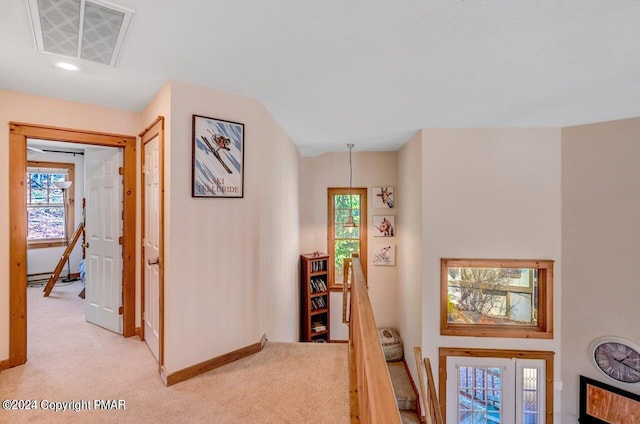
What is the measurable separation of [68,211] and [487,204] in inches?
283

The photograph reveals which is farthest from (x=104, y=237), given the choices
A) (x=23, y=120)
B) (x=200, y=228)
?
(x=200, y=228)

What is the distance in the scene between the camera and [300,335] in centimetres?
510

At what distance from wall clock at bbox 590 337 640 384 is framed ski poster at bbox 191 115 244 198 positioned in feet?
14.8

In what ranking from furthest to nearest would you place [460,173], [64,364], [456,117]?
1. [460,173]
2. [456,117]
3. [64,364]

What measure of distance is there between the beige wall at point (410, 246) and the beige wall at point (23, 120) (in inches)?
143

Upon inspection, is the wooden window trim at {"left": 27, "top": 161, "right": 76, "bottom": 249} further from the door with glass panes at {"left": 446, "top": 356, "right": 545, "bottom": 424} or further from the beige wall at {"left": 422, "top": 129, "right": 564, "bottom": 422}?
the door with glass panes at {"left": 446, "top": 356, "right": 545, "bottom": 424}

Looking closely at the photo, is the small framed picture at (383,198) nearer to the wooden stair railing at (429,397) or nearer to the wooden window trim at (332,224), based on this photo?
the wooden window trim at (332,224)

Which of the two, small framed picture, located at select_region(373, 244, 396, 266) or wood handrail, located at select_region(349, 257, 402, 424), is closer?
wood handrail, located at select_region(349, 257, 402, 424)

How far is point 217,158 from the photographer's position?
94.0 inches

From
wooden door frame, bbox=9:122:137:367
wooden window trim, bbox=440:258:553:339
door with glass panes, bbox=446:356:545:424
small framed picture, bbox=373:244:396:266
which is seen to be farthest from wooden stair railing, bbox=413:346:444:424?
wooden door frame, bbox=9:122:137:367

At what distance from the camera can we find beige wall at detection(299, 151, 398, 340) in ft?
18.1

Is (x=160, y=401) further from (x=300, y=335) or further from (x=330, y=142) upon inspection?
(x=330, y=142)

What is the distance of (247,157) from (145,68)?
37.2 inches

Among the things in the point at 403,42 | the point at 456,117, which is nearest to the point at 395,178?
the point at 456,117
